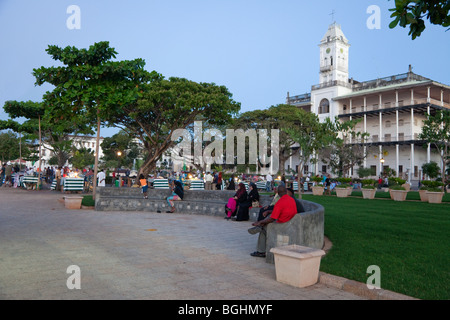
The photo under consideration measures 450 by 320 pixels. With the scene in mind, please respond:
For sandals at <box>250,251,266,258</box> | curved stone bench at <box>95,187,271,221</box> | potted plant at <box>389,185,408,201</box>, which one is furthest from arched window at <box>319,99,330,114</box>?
sandals at <box>250,251,266,258</box>

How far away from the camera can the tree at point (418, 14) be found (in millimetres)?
4012

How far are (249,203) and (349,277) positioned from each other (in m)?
6.38

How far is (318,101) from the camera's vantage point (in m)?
54.2

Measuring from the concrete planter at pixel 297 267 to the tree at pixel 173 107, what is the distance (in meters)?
15.1

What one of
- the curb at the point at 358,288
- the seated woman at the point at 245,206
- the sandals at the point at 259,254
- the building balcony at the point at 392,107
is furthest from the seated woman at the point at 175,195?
the building balcony at the point at 392,107

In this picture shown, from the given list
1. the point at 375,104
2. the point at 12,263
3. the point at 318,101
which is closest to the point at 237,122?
the point at 318,101

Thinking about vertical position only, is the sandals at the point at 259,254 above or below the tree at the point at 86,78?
below

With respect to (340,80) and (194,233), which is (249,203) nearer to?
(194,233)

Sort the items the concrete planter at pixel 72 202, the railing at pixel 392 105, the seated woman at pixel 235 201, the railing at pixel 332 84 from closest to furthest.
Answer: the seated woman at pixel 235 201
the concrete planter at pixel 72 202
the railing at pixel 392 105
the railing at pixel 332 84

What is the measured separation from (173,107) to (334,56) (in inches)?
1601

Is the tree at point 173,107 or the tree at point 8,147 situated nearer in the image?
the tree at point 173,107

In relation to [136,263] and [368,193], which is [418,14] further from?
[368,193]

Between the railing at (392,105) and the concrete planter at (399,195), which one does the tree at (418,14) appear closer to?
the concrete planter at (399,195)

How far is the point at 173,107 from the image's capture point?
66.3 ft
